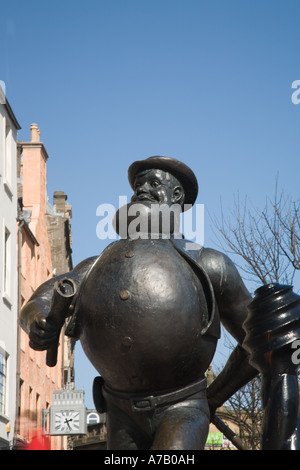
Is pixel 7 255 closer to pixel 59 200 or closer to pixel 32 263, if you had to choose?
pixel 32 263

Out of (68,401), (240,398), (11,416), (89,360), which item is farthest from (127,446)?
(68,401)

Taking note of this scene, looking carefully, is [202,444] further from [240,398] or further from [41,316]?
[240,398]

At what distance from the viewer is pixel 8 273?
2536 centimetres

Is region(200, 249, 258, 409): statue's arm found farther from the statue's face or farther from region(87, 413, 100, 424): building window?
region(87, 413, 100, 424): building window

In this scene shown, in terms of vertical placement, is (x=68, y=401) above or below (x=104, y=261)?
above

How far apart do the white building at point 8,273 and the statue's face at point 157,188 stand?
18273 millimetres

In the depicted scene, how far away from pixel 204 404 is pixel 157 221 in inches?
41.4

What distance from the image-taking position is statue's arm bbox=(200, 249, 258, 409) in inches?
197

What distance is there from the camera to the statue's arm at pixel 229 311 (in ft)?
16.4

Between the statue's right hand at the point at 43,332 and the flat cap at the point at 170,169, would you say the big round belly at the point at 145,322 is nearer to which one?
the statue's right hand at the point at 43,332

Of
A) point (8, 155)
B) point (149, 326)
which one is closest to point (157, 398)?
point (149, 326)

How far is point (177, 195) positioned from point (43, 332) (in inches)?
46.5

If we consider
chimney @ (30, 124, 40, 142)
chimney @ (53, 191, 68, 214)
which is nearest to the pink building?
chimney @ (30, 124, 40, 142)

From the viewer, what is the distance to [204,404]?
4.80 m
